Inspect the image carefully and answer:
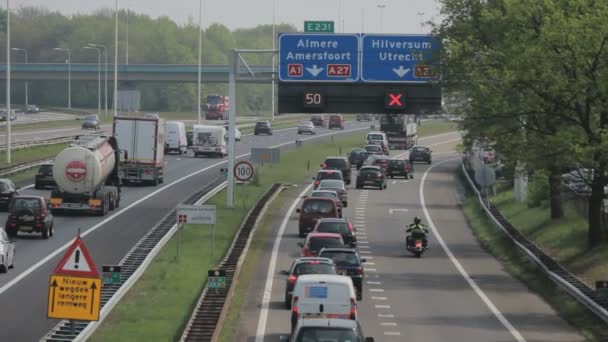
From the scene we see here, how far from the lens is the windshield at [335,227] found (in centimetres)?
4703

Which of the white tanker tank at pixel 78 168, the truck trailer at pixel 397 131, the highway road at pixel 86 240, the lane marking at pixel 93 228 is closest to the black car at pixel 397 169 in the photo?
the highway road at pixel 86 240

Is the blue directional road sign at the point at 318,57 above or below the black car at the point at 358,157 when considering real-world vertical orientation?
above

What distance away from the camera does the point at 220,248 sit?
160ft

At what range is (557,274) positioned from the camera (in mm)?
40375

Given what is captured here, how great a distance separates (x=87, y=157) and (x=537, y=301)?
75.5ft

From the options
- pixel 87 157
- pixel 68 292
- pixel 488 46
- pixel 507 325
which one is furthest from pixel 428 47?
pixel 68 292

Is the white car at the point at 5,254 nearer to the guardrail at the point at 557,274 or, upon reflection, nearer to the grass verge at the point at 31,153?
the guardrail at the point at 557,274

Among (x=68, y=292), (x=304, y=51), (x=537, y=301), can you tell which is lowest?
(x=537, y=301)

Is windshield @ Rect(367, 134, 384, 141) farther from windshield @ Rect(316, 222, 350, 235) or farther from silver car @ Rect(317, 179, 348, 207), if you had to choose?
windshield @ Rect(316, 222, 350, 235)

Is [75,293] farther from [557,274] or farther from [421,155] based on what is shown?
[421,155]

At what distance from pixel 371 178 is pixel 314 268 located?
4549 centimetres

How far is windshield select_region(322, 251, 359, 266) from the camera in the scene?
121 ft

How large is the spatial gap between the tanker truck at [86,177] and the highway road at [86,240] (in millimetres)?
558

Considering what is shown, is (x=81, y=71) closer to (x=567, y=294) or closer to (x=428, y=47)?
(x=428, y=47)
